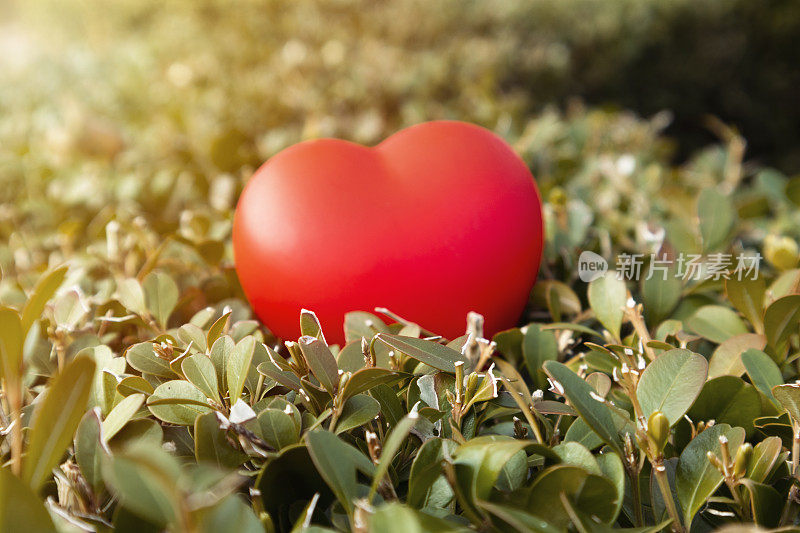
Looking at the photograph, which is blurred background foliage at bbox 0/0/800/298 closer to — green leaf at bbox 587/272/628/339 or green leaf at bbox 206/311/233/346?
green leaf at bbox 587/272/628/339

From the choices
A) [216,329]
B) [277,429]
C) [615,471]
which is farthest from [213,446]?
[615,471]

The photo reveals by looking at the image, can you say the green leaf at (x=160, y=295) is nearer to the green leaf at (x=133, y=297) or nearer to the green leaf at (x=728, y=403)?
the green leaf at (x=133, y=297)

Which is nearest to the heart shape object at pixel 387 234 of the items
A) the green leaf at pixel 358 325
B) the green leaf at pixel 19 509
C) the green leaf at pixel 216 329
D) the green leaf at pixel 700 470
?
the green leaf at pixel 358 325

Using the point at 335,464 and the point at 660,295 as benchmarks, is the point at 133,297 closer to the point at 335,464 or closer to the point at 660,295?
the point at 335,464

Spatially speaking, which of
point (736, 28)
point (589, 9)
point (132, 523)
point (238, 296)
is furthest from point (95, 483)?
point (736, 28)

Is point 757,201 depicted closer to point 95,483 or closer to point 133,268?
point 133,268

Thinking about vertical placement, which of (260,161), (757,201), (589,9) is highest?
(589,9)

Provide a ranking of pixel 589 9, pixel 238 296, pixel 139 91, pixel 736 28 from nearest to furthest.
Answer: pixel 238 296 → pixel 139 91 → pixel 589 9 → pixel 736 28
